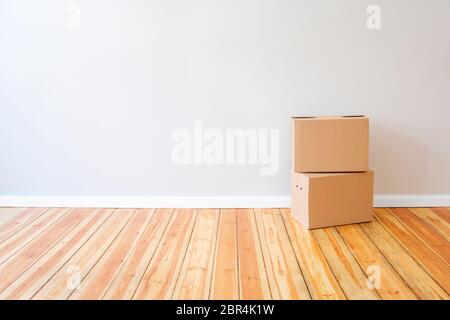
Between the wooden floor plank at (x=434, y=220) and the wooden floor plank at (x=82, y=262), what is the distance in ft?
5.87

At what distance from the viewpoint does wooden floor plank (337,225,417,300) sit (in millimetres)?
2103

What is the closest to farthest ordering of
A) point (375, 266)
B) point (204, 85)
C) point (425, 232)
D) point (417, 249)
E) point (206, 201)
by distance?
point (375, 266)
point (417, 249)
point (425, 232)
point (204, 85)
point (206, 201)

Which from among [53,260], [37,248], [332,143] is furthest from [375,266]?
[37,248]

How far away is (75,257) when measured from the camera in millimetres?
2529

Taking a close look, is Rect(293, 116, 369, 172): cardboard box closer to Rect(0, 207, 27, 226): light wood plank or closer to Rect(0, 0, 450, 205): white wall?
Rect(0, 0, 450, 205): white wall

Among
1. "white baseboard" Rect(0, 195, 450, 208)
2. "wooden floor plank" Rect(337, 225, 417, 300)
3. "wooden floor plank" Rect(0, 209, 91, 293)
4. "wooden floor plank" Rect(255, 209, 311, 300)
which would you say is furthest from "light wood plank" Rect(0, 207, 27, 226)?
"wooden floor plank" Rect(337, 225, 417, 300)

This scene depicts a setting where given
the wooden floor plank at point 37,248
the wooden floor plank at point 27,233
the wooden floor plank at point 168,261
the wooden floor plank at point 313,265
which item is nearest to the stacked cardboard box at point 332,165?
the wooden floor plank at point 313,265

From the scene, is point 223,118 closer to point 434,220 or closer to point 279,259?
point 279,259

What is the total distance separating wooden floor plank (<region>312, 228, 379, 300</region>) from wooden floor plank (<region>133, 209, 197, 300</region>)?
2.35ft

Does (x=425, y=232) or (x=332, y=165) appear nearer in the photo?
(x=425, y=232)

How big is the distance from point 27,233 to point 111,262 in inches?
28.7

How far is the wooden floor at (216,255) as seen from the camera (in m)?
2.15

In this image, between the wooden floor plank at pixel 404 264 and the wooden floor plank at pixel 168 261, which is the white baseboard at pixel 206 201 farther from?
the wooden floor plank at pixel 404 264

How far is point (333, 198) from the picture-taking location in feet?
9.61
